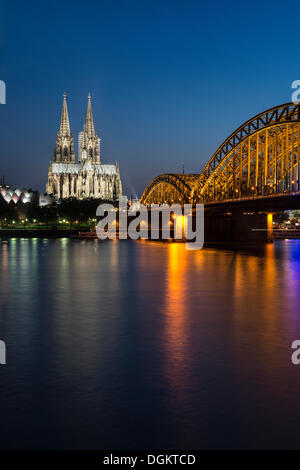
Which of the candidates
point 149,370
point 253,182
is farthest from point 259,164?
point 149,370

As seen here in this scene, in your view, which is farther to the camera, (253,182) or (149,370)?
(253,182)

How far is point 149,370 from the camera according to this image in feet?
50.3

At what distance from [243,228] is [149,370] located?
85.2 m

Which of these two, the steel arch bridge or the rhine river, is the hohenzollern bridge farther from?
the rhine river

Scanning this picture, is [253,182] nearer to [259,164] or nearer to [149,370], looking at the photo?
[259,164]

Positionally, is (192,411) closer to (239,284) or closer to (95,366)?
(95,366)

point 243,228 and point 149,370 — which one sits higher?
point 243,228

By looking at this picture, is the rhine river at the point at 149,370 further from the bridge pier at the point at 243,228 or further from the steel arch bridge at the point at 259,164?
the bridge pier at the point at 243,228

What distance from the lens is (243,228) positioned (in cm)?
9906

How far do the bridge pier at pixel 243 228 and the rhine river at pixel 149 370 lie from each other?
216ft

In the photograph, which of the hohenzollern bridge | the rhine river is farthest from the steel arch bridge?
the rhine river

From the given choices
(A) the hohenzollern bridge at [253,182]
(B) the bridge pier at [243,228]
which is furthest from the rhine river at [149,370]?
(B) the bridge pier at [243,228]

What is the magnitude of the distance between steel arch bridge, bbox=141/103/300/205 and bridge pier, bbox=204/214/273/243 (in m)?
3.75

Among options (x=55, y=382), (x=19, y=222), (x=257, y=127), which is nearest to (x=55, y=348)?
(x=55, y=382)
